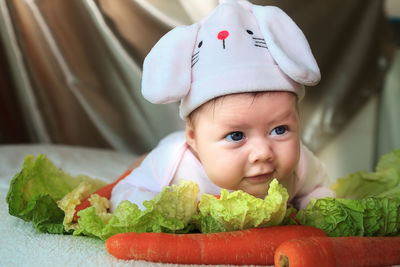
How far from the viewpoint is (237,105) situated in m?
1.06

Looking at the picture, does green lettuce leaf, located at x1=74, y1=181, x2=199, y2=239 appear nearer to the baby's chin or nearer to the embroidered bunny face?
the baby's chin

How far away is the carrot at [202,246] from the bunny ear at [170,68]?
0.90 ft

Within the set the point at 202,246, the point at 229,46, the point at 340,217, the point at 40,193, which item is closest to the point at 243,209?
the point at 202,246

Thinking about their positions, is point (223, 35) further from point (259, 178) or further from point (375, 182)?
point (375, 182)

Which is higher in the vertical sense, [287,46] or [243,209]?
[287,46]

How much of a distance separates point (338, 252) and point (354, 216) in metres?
0.15

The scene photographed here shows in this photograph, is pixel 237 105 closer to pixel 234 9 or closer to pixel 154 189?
pixel 234 9

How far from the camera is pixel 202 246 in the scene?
3.29 feet

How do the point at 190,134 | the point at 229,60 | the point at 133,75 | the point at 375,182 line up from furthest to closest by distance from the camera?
the point at 133,75
the point at 375,182
the point at 190,134
the point at 229,60

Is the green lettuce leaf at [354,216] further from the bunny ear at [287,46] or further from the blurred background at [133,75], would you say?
the blurred background at [133,75]

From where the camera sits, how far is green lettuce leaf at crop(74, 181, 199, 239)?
1036mm

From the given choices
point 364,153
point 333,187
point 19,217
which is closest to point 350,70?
point 364,153

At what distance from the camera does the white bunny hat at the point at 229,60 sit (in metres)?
1.06

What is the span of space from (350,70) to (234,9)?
4.29 feet
